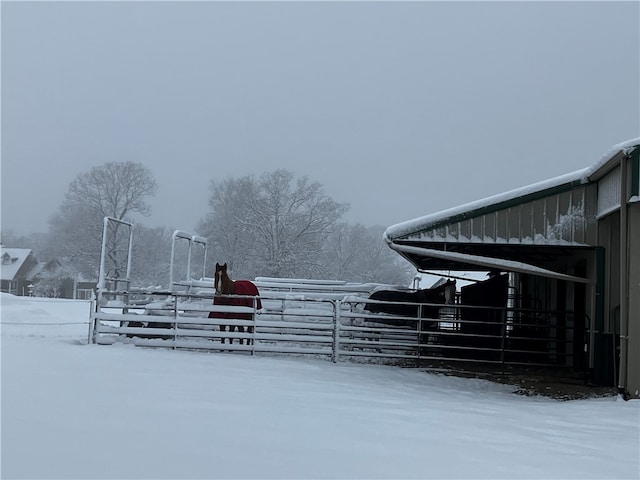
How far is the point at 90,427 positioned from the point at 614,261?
8.97m

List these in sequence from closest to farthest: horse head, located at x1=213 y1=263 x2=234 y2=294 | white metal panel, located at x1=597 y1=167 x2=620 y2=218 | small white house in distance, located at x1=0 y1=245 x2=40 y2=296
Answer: white metal panel, located at x1=597 y1=167 x2=620 y2=218, horse head, located at x1=213 y1=263 x2=234 y2=294, small white house in distance, located at x1=0 y1=245 x2=40 y2=296

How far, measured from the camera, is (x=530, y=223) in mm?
11695

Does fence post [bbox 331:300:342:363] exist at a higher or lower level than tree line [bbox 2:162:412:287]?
lower

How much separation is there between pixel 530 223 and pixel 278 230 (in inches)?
1441

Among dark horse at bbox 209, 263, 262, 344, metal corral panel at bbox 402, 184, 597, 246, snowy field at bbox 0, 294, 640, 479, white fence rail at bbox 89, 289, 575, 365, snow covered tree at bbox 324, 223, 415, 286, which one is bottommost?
snowy field at bbox 0, 294, 640, 479

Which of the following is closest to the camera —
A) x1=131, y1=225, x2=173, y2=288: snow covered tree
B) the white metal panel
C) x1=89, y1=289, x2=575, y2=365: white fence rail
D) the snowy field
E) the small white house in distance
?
the snowy field

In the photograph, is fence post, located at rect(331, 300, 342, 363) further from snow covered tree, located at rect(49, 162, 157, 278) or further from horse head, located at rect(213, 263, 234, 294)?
snow covered tree, located at rect(49, 162, 157, 278)

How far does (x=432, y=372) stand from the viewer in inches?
456

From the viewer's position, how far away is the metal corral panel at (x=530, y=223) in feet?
37.1

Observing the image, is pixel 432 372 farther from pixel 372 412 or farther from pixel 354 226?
pixel 354 226

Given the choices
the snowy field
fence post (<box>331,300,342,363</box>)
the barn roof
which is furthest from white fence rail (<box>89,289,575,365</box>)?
the snowy field

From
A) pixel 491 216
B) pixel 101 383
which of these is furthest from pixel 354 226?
pixel 101 383

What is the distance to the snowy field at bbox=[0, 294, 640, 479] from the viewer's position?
169 inches

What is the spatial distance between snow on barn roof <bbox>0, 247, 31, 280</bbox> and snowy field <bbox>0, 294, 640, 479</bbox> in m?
62.7
